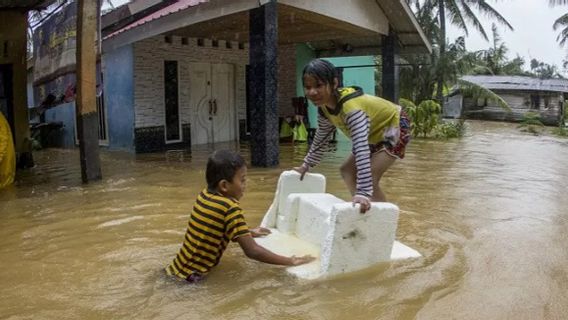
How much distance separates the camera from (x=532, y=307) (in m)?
3.11

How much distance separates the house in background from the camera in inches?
1158

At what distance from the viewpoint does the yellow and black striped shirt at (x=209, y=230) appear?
10.9 feet

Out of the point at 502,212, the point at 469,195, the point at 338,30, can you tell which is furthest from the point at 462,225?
the point at 338,30

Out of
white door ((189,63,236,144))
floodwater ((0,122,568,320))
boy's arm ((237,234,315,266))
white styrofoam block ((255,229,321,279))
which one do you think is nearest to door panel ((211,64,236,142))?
white door ((189,63,236,144))

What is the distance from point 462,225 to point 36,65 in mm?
7176

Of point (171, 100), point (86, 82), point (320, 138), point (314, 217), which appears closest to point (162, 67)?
point (171, 100)

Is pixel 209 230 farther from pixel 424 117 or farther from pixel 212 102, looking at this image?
pixel 424 117

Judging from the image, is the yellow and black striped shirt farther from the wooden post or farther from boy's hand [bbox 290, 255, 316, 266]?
the wooden post

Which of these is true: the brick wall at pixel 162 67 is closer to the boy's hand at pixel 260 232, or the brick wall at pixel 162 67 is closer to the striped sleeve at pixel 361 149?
the boy's hand at pixel 260 232

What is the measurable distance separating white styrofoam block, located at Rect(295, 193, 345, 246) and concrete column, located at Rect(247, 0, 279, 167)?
467 cm

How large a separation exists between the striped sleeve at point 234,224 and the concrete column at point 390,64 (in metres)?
10.7

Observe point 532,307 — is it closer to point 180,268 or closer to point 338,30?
point 180,268

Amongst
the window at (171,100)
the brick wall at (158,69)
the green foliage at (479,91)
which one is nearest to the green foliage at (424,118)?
the brick wall at (158,69)

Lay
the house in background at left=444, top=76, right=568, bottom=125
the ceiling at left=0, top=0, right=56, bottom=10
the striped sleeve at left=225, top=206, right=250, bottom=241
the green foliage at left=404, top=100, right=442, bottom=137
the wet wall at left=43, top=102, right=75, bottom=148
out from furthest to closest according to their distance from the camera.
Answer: the house in background at left=444, top=76, right=568, bottom=125 < the green foliage at left=404, top=100, right=442, bottom=137 < the wet wall at left=43, top=102, right=75, bottom=148 < the ceiling at left=0, top=0, right=56, bottom=10 < the striped sleeve at left=225, top=206, right=250, bottom=241
